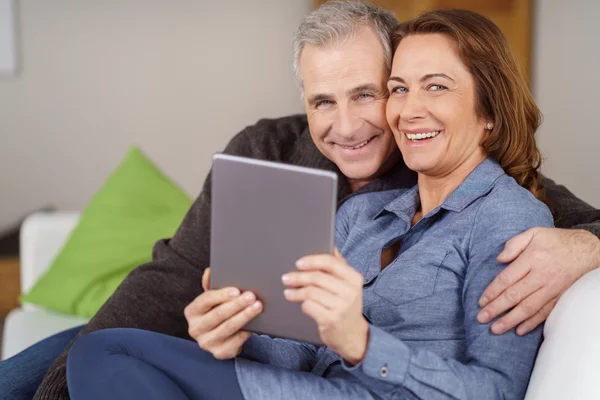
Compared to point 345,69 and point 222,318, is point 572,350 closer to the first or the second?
point 222,318

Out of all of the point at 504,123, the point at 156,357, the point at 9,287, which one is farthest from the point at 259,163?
the point at 9,287

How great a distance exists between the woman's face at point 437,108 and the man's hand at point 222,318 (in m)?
0.47

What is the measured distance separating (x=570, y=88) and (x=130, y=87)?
230 cm

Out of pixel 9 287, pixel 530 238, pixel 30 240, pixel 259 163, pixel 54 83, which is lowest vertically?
pixel 9 287

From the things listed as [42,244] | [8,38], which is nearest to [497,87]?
[42,244]

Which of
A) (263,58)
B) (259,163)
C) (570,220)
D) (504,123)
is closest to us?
(259,163)

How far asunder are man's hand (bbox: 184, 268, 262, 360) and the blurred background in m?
3.27

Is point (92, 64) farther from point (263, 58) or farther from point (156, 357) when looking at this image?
point (156, 357)

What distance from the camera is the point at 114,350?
135cm

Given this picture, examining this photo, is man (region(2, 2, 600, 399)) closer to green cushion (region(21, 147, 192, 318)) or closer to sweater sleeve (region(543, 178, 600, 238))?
sweater sleeve (region(543, 178, 600, 238))

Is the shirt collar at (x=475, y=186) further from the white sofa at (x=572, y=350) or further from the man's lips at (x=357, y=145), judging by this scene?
the man's lips at (x=357, y=145)

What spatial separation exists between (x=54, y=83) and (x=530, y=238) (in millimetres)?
3640

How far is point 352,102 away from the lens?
1.84 metres

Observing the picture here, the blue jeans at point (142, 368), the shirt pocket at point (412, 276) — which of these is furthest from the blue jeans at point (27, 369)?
the shirt pocket at point (412, 276)
